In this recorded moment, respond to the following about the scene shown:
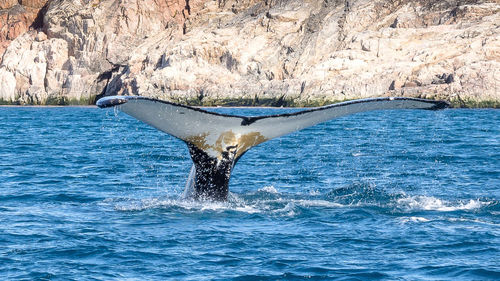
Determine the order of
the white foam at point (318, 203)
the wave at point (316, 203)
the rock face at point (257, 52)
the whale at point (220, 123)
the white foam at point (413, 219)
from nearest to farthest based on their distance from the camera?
the whale at point (220, 123), the white foam at point (413, 219), the wave at point (316, 203), the white foam at point (318, 203), the rock face at point (257, 52)

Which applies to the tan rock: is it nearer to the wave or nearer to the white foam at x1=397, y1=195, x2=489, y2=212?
the wave

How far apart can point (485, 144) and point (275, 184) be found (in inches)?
441

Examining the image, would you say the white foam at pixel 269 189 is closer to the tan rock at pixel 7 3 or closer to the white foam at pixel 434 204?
the white foam at pixel 434 204

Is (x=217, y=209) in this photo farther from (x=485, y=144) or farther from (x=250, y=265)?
(x=485, y=144)

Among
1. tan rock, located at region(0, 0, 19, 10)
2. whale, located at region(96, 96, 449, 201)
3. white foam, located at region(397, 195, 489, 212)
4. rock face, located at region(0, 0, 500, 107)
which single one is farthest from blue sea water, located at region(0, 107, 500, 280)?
tan rock, located at region(0, 0, 19, 10)

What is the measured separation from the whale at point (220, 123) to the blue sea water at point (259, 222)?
34.2 inches

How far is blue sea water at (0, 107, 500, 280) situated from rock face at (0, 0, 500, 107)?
4289 centimetres

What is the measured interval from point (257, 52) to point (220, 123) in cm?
6641

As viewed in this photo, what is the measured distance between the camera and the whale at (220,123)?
289 inches

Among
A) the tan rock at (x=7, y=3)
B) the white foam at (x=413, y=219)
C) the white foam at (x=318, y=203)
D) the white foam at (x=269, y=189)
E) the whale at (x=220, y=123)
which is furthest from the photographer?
the tan rock at (x=7, y=3)

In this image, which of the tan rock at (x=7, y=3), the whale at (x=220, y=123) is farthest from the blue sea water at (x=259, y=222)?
the tan rock at (x=7, y=3)

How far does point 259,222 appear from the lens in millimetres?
9430

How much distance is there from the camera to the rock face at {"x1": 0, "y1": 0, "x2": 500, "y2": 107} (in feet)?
202

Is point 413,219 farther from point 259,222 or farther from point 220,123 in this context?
point 220,123
